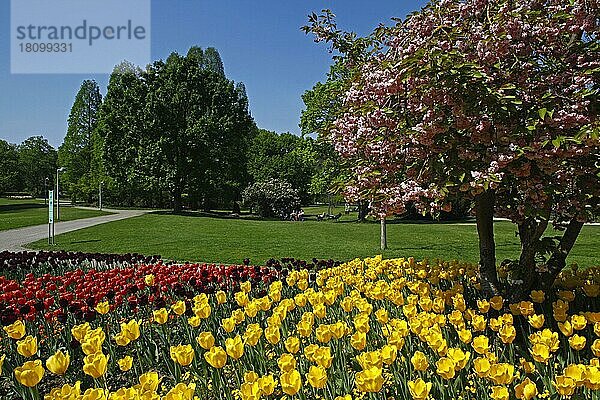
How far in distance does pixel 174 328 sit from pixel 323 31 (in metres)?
3.13

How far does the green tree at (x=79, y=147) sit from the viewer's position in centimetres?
4728

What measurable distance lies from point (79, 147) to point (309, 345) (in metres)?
49.7

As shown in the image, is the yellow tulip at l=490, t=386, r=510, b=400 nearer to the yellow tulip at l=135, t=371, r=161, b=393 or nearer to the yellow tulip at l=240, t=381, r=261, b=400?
the yellow tulip at l=240, t=381, r=261, b=400

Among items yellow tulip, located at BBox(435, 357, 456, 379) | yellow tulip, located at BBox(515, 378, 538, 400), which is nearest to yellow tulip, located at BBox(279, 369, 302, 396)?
yellow tulip, located at BBox(435, 357, 456, 379)

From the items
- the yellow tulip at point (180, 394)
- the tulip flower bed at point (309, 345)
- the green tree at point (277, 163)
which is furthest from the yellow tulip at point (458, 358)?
the green tree at point (277, 163)

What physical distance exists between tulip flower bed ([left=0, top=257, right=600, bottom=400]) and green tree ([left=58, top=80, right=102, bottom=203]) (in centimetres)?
4465

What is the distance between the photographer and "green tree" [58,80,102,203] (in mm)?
47281

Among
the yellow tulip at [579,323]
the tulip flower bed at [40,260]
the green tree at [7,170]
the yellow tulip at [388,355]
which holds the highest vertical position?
the green tree at [7,170]

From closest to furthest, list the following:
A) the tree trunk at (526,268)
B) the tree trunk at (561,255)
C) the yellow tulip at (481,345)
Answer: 1. the yellow tulip at (481,345)
2. the tree trunk at (526,268)
3. the tree trunk at (561,255)

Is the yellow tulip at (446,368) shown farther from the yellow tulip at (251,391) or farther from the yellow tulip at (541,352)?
the yellow tulip at (251,391)

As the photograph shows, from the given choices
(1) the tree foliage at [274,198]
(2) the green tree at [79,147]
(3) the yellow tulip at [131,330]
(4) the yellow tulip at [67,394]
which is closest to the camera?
(4) the yellow tulip at [67,394]

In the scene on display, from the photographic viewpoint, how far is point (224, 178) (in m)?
34.8

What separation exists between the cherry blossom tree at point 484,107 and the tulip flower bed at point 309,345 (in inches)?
32.7

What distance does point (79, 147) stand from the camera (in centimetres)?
4809
